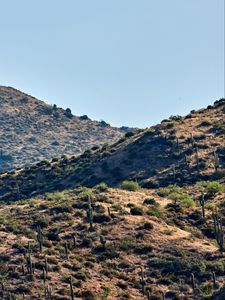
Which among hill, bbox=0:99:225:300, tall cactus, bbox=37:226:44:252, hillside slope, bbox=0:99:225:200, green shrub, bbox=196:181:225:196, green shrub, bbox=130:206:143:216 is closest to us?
hill, bbox=0:99:225:300

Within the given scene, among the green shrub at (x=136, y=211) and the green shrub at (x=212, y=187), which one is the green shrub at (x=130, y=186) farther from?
the green shrub at (x=136, y=211)

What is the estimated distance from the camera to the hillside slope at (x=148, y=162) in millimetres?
94188

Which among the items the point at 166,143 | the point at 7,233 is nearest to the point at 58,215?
the point at 7,233

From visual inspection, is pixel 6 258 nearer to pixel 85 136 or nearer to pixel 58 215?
pixel 58 215

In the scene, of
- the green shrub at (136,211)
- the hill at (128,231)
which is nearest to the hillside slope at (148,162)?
the hill at (128,231)

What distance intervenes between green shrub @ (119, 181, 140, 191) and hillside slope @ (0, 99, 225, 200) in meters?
3.46

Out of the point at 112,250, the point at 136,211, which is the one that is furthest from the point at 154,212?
the point at 112,250

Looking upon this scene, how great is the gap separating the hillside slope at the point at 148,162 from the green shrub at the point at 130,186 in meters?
3.46

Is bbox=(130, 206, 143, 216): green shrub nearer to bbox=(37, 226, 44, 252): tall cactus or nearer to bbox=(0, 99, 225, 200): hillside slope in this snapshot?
bbox=(37, 226, 44, 252): tall cactus

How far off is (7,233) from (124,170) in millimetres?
36621

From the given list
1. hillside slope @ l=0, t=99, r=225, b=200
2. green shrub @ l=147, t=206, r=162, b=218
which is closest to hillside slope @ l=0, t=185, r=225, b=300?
green shrub @ l=147, t=206, r=162, b=218

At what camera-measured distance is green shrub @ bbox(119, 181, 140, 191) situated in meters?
88.2

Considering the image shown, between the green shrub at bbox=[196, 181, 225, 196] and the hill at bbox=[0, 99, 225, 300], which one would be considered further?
the green shrub at bbox=[196, 181, 225, 196]

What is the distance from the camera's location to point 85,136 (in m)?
199
